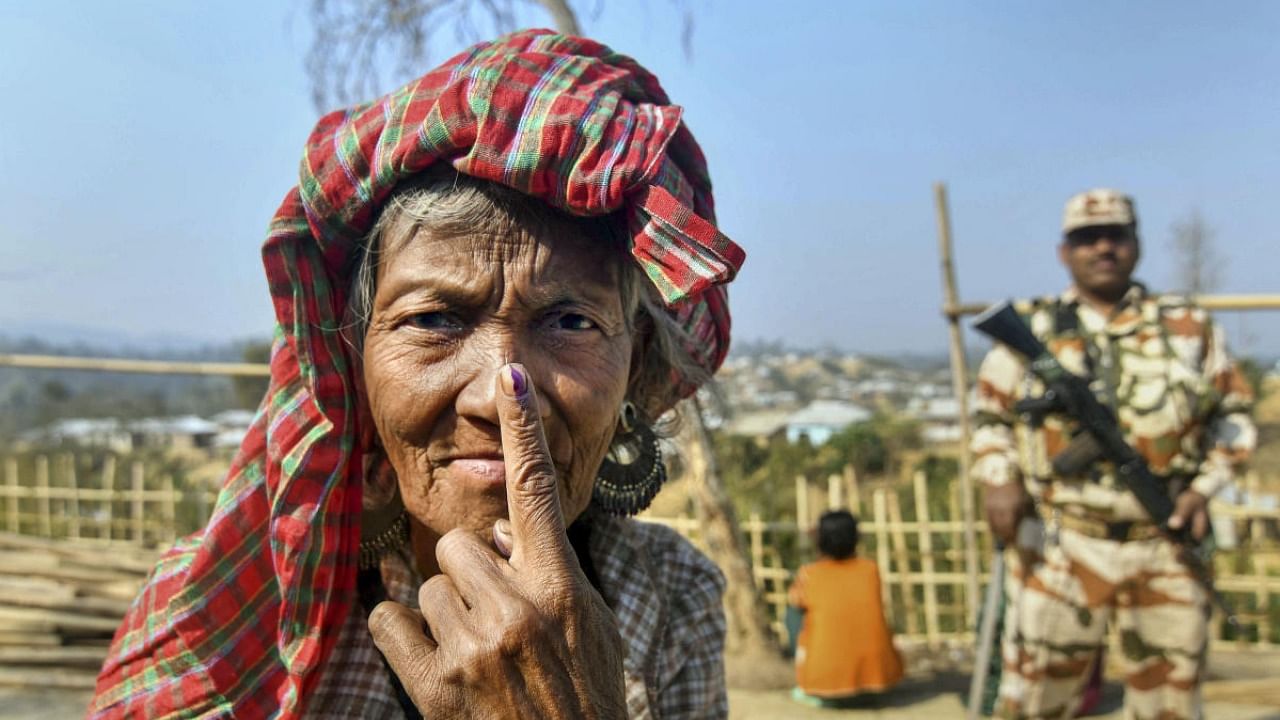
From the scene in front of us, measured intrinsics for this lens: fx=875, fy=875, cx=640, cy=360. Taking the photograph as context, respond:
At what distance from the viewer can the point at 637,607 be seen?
66.7 inches

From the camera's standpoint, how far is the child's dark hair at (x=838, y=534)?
19.3ft

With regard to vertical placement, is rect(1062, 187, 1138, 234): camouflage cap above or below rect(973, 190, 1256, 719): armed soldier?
above

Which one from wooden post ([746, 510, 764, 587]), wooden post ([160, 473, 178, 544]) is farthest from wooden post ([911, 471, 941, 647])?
wooden post ([160, 473, 178, 544])

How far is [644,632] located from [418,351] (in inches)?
28.9

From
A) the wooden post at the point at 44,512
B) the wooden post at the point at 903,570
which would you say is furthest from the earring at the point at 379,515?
the wooden post at the point at 44,512

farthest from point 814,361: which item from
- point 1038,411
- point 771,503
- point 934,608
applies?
point 1038,411

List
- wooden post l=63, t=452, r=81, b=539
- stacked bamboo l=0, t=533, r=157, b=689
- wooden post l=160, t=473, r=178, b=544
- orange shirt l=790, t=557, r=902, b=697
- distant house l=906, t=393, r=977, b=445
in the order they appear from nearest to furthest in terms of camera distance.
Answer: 1. stacked bamboo l=0, t=533, r=157, b=689
2. orange shirt l=790, t=557, r=902, b=697
3. wooden post l=160, t=473, r=178, b=544
4. wooden post l=63, t=452, r=81, b=539
5. distant house l=906, t=393, r=977, b=445

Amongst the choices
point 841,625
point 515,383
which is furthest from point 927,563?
point 515,383

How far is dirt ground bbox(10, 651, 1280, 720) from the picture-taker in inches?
190

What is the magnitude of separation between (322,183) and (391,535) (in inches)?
24.4

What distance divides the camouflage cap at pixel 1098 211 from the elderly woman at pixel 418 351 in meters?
3.41

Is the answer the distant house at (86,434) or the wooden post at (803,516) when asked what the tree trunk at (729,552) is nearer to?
the wooden post at (803,516)

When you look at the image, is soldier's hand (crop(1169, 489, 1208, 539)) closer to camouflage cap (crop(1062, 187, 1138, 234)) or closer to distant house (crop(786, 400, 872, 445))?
camouflage cap (crop(1062, 187, 1138, 234))

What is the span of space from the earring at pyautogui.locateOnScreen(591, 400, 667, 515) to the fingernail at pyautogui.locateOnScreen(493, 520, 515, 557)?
0.54 meters
